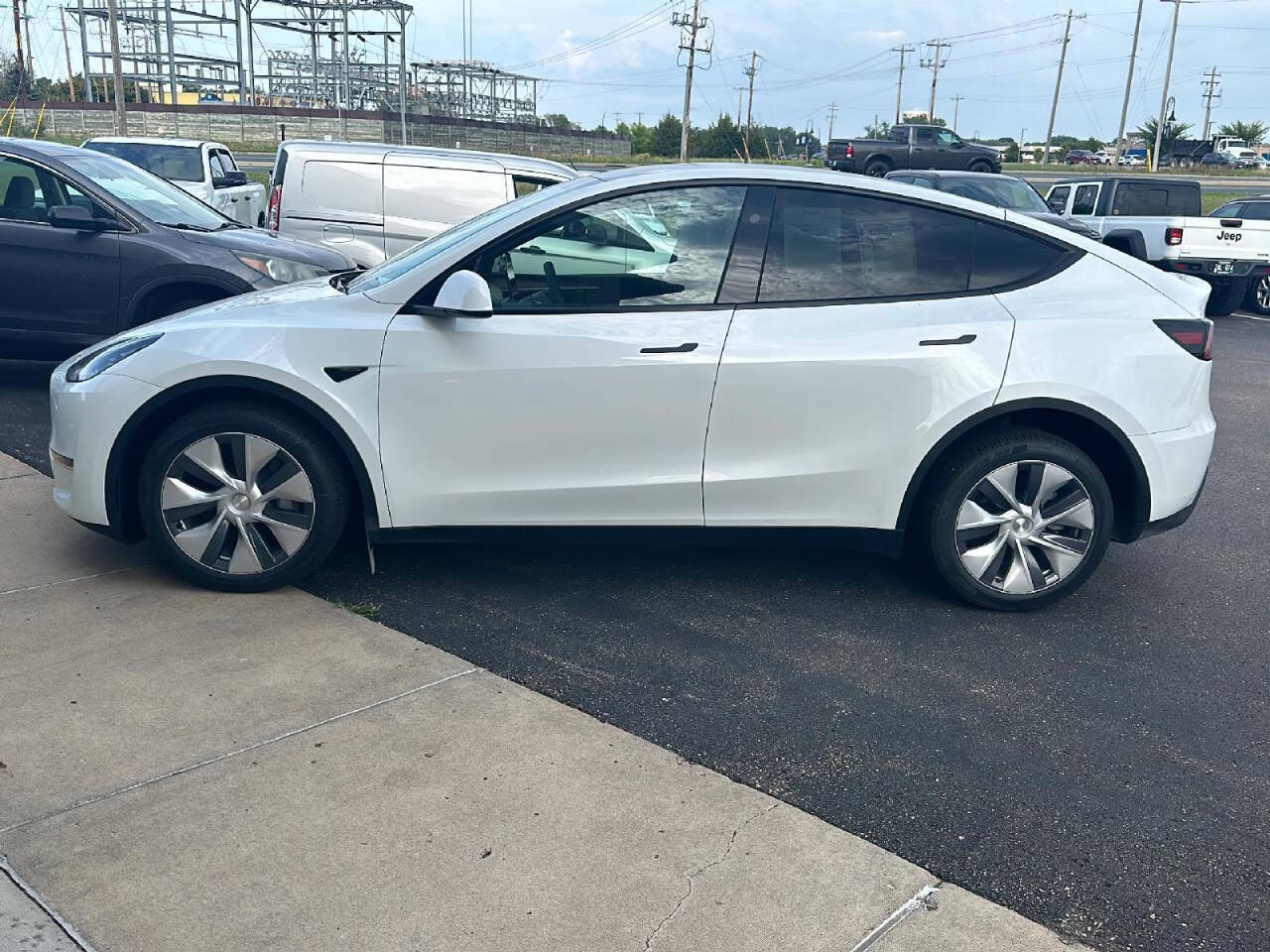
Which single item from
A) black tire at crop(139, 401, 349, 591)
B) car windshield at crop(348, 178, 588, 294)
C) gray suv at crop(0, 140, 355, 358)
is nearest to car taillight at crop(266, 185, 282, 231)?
gray suv at crop(0, 140, 355, 358)

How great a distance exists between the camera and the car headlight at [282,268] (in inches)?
318

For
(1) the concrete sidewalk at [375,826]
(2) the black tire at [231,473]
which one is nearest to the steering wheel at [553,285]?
(2) the black tire at [231,473]

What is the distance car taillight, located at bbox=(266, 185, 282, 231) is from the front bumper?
7.30 meters

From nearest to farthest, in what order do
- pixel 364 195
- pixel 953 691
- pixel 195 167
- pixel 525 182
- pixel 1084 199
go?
pixel 953 691, pixel 364 195, pixel 525 182, pixel 195 167, pixel 1084 199

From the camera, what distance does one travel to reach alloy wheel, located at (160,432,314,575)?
446cm

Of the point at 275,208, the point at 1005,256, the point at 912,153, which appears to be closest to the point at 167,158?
the point at 275,208

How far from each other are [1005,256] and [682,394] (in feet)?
4.69

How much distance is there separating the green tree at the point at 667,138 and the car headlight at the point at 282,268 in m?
65.9

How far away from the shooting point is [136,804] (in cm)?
309

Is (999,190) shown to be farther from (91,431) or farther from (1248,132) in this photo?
(1248,132)

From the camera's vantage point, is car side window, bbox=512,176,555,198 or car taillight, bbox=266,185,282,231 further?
car side window, bbox=512,176,555,198

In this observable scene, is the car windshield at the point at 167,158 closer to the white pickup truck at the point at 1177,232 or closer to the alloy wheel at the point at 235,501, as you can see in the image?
the white pickup truck at the point at 1177,232

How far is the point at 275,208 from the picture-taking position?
1150 centimetres

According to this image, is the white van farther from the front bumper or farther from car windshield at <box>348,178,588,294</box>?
the front bumper
